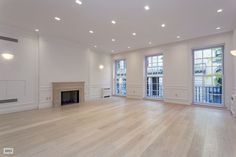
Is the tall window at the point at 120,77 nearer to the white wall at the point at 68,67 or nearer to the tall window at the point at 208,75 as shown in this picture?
the white wall at the point at 68,67

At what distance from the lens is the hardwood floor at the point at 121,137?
2.27 m

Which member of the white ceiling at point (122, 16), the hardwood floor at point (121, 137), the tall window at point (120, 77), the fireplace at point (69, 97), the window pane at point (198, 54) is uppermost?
the white ceiling at point (122, 16)

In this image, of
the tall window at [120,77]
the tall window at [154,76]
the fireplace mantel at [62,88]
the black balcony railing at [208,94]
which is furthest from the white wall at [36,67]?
the black balcony railing at [208,94]

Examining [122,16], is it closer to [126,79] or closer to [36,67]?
[36,67]

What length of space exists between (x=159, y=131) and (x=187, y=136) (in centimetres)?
61

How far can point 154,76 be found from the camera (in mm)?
8047

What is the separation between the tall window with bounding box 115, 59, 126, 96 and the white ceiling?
162 inches

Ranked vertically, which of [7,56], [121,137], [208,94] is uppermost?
[7,56]

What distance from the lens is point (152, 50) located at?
25.8 feet

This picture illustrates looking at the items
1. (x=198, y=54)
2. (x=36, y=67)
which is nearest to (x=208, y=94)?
(x=198, y=54)

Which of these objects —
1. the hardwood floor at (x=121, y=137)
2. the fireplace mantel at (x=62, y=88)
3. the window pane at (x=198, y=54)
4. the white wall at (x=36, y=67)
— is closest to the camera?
the hardwood floor at (x=121, y=137)

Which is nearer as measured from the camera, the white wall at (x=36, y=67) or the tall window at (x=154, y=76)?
the white wall at (x=36, y=67)

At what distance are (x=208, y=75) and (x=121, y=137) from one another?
559cm

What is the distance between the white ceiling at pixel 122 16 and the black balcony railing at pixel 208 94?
2.55 m
